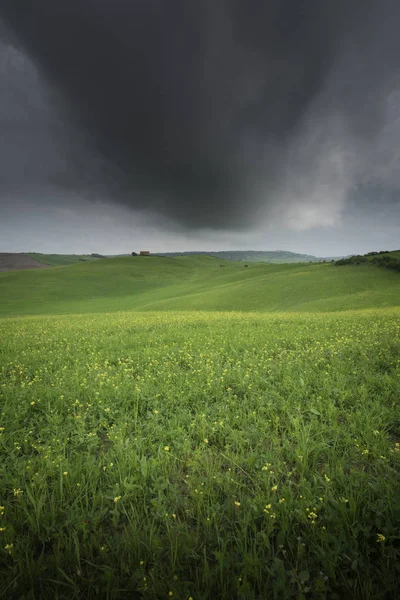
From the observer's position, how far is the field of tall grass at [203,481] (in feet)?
8.49

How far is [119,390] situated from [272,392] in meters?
3.56

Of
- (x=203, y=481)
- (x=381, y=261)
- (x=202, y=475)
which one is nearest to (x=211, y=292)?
(x=381, y=261)

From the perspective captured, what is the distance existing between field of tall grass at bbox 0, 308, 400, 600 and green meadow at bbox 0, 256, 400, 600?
0.02 m

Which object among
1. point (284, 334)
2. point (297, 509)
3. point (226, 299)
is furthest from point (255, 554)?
point (226, 299)

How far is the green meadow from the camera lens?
2.59m

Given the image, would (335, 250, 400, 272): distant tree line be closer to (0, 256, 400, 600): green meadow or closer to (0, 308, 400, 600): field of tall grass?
(0, 256, 400, 600): green meadow

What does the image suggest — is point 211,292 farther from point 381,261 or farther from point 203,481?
point 203,481

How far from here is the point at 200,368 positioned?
754cm

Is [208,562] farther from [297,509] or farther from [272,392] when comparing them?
[272,392]

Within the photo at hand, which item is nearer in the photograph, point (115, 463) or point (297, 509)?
point (297, 509)

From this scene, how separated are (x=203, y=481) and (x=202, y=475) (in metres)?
0.17

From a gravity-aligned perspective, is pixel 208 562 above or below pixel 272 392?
below

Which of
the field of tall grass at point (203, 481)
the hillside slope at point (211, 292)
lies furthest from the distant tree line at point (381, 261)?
the field of tall grass at point (203, 481)

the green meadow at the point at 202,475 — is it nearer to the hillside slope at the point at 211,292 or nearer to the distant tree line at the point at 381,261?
the hillside slope at the point at 211,292
